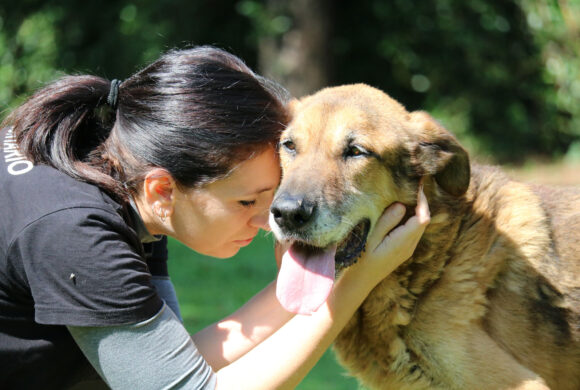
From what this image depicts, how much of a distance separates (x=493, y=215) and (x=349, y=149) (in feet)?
2.74

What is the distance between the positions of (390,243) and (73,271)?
1332 millimetres

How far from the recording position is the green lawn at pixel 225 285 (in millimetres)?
4617

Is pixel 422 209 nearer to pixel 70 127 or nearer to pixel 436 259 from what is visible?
pixel 436 259

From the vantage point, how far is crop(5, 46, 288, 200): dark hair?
2.70 m

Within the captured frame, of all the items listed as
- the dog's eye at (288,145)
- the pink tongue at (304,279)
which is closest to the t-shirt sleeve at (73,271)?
the pink tongue at (304,279)

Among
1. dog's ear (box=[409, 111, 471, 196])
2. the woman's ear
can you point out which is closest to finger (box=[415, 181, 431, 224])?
dog's ear (box=[409, 111, 471, 196])

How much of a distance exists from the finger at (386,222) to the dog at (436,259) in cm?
3

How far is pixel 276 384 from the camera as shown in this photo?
262cm

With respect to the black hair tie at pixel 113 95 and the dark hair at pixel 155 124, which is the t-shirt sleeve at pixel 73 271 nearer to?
the dark hair at pixel 155 124

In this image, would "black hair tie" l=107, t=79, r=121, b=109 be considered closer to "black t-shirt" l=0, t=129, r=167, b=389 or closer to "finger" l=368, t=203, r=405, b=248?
"black t-shirt" l=0, t=129, r=167, b=389

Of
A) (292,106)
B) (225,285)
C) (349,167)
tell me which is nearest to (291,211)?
(349,167)

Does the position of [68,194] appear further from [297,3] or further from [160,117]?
[297,3]

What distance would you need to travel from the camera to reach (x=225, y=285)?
260 inches

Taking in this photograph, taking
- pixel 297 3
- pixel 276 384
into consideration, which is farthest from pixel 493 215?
pixel 297 3
